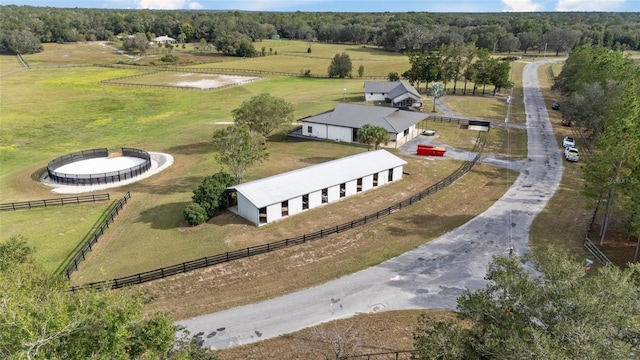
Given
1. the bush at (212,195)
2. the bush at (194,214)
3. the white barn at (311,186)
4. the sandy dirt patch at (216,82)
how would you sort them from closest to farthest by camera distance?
the bush at (194,214)
the white barn at (311,186)
the bush at (212,195)
the sandy dirt patch at (216,82)

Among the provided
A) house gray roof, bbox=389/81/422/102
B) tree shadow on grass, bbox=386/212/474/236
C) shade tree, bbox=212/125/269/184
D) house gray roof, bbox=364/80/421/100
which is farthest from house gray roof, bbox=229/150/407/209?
house gray roof, bbox=364/80/421/100

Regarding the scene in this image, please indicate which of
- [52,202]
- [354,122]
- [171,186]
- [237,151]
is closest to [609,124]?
[354,122]

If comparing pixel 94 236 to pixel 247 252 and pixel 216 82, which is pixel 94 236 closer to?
pixel 247 252

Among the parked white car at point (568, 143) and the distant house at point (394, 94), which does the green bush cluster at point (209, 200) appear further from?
the distant house at point (394, 94)

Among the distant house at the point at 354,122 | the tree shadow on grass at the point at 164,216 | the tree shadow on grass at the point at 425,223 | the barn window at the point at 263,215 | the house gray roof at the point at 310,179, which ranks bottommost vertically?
the tree shadow on grass at the point at 164,216

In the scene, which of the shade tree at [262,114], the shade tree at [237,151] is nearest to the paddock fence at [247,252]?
the shade tree at [237,151]

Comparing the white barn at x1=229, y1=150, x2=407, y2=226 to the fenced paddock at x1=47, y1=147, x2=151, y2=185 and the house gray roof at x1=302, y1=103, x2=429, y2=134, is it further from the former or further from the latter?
the fenced paddock at x1=47, y1=147, x2=151, y2=185
